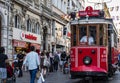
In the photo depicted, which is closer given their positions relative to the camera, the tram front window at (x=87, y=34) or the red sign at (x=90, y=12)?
the tram front window at (x=87, y=34)

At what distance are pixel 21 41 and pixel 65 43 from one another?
912 inches

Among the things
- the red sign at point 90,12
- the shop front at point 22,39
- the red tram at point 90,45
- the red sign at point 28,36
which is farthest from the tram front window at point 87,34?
the red sign at point 28,36

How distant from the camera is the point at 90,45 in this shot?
1789 cm

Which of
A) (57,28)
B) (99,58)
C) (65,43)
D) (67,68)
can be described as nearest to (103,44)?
(99,58)

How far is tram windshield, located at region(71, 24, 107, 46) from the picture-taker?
18000mm

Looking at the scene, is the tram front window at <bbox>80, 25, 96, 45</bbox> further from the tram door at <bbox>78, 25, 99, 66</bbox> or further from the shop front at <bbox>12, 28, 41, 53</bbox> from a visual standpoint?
the shop front at <bbox>12, 28, 41, 53</bbox>

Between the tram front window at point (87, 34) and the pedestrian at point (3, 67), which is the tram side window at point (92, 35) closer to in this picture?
the tram front window at point (87, 34)

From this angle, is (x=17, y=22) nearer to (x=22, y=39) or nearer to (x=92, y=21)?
(x=22, y=39)

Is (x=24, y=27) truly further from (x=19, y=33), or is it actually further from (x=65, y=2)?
(x=65, y=2)

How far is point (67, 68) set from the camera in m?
27.9

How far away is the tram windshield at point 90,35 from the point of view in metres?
18.0

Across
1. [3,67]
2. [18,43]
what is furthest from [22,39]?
[3,67]

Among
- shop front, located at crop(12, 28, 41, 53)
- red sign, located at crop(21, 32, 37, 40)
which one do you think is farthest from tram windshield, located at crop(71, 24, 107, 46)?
red sign, located at crop(21, 32, 37, 40)

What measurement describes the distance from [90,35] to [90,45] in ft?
1.67
